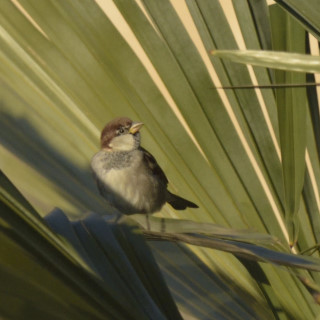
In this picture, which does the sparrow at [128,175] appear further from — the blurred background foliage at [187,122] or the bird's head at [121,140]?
the blurred background foliage at [187,122]

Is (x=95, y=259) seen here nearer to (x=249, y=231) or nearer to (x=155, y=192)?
(x=249, y=231)

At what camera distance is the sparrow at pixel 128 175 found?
262 cm

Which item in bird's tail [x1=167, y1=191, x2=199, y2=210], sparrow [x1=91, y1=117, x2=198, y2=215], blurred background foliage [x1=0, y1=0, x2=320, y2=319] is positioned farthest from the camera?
sparrow [x1=91, y1=117, x2=198, y2=215]

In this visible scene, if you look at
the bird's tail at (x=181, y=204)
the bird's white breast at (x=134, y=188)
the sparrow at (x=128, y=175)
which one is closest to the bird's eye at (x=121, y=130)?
the sparrow at (x=128, y=175)

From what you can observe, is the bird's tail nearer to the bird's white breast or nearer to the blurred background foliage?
the blurred background foliage

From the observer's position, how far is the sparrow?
2.62 meters

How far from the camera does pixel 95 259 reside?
759 mm

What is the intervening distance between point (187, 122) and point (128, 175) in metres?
1.27

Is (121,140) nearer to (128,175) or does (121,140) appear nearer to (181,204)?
(128,175)

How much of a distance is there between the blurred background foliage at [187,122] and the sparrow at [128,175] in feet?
3.43

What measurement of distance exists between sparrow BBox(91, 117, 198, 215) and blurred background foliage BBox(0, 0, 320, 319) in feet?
3.43

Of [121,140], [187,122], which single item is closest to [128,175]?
[121,140]

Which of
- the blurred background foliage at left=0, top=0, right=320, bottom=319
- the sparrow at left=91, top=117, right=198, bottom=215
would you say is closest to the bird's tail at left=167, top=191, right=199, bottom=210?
the blurred background foliage at left=0, top=0, right=320, bottom=319

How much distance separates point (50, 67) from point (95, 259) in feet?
2.60
